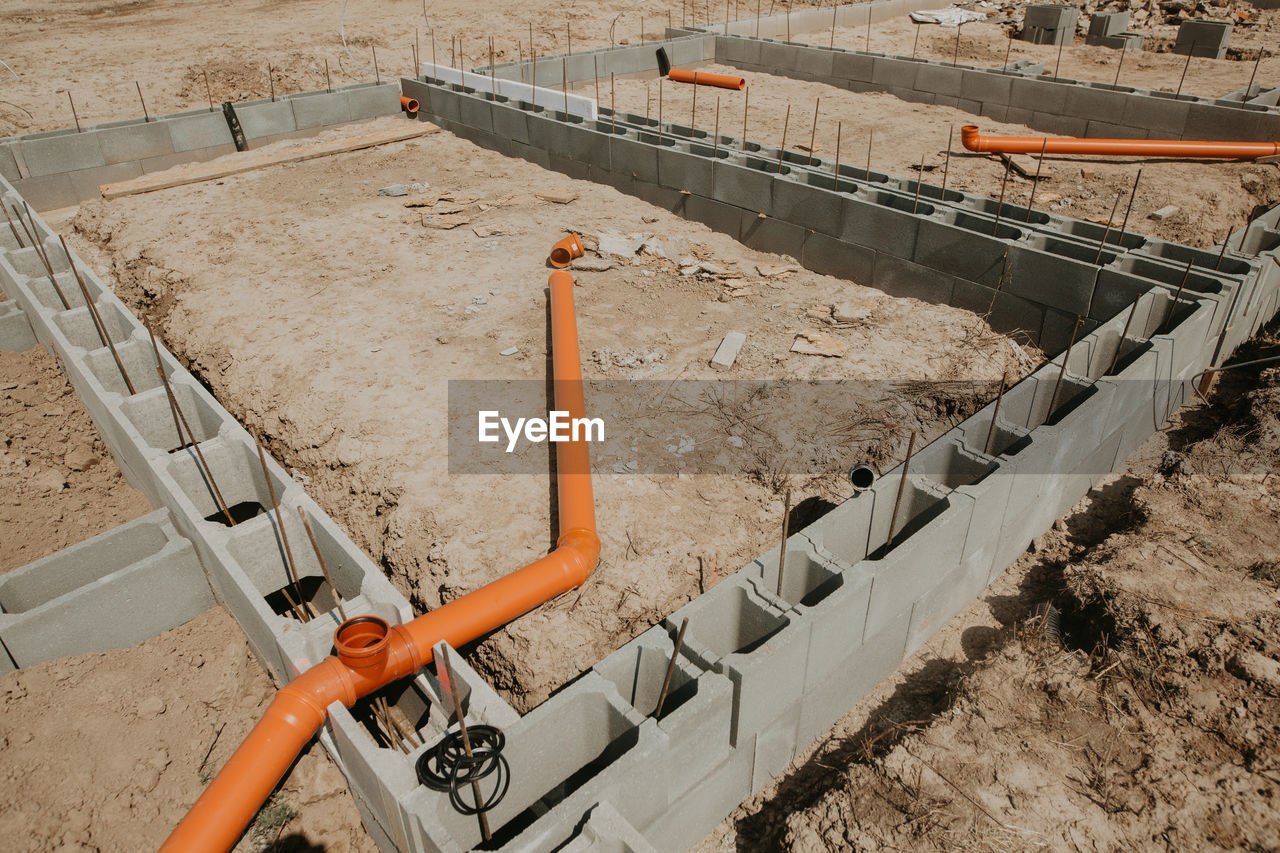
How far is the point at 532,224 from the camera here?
10.0 metres

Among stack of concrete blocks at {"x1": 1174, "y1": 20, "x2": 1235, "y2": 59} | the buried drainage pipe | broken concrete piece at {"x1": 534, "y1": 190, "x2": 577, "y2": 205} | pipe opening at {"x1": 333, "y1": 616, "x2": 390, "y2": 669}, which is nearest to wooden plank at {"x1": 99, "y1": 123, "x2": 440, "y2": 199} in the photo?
broken concrete piece at {"x1": 534, "y1": 190, "x2": 577, "y2": 205}

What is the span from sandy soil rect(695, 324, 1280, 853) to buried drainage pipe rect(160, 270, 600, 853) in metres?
1.60

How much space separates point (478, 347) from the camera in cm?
736

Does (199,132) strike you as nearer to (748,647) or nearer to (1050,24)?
(748,647)

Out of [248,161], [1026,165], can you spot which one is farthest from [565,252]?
[1026,165]

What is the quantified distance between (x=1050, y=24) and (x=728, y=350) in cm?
1744

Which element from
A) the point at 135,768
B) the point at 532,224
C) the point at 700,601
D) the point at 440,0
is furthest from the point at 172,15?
the point at 700,601

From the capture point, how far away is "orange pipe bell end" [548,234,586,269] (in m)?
8.66

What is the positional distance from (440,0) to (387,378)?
63.5 feet

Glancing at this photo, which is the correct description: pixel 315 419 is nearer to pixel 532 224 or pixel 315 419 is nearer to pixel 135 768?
pixel 135 768

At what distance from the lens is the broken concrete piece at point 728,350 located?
702cm

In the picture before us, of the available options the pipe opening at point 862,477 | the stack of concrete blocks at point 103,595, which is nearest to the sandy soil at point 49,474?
the stack of concrete blocks at point 103,595

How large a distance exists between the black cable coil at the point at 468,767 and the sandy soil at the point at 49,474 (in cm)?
428

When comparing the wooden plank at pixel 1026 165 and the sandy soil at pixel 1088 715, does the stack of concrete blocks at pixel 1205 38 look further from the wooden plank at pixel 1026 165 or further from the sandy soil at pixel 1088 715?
the sandy soil at pixel 1088 715
